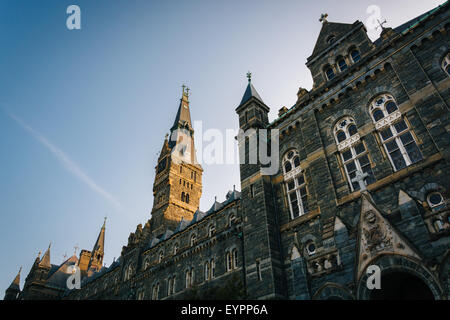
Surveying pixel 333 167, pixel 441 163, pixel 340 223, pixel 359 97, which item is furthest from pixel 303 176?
pixel 441 163

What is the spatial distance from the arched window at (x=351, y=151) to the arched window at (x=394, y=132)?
1.10 m

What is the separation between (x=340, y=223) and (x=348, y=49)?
36.6ft

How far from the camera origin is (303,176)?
18109 mm

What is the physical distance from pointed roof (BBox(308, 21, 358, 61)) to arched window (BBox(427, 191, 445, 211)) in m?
11.8

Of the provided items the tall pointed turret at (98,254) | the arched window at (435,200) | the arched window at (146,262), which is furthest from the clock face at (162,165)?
the arched window at (435,200)

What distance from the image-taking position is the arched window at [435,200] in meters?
12.4

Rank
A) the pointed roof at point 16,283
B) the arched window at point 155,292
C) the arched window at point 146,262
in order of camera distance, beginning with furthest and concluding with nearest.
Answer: the pointed roof at point 16,283, the arched window at point 146,262, the arched window at point 155,292

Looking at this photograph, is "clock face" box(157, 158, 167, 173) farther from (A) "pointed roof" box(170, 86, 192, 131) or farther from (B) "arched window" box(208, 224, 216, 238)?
(B) "arched window" box(208, 224, 216, 238)

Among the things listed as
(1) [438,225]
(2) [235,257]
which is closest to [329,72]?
(1) [438,225]

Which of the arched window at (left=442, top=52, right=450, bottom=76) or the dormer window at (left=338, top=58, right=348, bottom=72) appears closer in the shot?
the arched window at (left=442, top=52, right=450, bottom=76)

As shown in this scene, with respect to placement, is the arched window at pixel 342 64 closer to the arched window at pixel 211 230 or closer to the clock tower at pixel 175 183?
the arched window at pixel 211 230

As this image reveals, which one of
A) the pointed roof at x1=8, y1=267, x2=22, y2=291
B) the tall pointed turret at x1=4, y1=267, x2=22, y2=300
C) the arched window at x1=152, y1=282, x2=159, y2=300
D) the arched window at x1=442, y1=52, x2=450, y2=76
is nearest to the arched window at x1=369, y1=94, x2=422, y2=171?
the arched window at x1=442, y1=52, x2=450, y2=76

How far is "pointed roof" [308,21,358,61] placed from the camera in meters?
19.8
